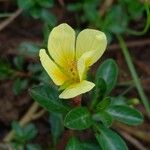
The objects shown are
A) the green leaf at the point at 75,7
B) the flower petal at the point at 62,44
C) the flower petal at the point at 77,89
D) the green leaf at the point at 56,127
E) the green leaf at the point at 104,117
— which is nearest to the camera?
the flower petal at the point at 77,89

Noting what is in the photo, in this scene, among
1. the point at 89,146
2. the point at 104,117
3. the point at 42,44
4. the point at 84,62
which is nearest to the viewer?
the point at 84,62

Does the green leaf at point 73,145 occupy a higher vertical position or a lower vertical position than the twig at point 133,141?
higher

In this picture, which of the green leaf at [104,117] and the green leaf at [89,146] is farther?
the green leaf at [89,146]

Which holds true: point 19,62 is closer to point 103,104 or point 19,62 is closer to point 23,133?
point 23,133

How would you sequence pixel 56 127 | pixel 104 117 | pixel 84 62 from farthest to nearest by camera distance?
pixel 56 127
pixel 104 117
pixel 84 62

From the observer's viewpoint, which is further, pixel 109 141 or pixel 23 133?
pixel 23 133

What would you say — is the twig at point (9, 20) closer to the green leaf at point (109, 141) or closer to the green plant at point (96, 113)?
the green plant at point (96, 113)

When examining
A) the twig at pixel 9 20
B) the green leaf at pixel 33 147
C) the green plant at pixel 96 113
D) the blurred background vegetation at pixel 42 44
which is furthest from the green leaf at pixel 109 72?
the twig at pixel 9 20

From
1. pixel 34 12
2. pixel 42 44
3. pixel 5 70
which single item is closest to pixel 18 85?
pixel 5 70
